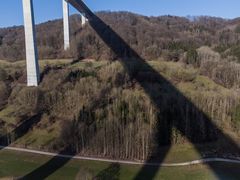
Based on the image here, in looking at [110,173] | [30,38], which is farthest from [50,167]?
[30,38]

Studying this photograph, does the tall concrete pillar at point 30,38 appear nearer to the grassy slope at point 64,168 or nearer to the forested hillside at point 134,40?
the grassy slope at point 64,168

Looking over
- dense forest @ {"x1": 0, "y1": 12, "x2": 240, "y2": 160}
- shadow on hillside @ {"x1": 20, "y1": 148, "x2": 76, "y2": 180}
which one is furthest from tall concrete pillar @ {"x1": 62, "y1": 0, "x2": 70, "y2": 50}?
shadow on hillside @ {"x1": 20, "y1": 148, "x2": 76, "y2": 180}

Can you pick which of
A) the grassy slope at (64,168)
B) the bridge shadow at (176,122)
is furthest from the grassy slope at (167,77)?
the bridge shadow at (176,122)

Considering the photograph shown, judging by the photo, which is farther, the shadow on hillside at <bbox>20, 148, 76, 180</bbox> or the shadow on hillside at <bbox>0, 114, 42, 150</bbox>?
the shadow on hillside at <bbox>0, 114, 42, 150</bbox>

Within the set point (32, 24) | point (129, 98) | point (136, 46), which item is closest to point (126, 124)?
point (129, 98)

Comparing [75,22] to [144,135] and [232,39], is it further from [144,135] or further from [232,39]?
[144,135]

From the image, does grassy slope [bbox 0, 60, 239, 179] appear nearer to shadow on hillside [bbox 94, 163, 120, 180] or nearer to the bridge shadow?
shadow on hillside [bbox 94, 163, 120, 180]
